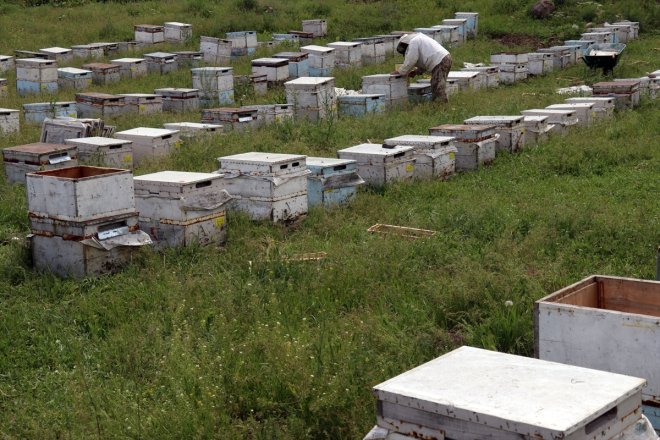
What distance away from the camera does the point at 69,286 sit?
25.6ft

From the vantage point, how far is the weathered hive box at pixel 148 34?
2319cm

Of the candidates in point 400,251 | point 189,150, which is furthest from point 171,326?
point 189,150

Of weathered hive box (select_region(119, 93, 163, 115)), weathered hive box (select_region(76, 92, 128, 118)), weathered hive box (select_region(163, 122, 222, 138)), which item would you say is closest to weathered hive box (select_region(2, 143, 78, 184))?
weathered hive box (select_region(163, 122, 222, 138))


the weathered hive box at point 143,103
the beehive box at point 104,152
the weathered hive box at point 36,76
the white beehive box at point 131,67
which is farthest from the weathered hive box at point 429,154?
the white beehive box at point 131,67

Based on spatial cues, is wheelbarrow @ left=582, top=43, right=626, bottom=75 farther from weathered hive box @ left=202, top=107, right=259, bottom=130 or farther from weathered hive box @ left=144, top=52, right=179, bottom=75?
weathered hive box @ left=144, top=52, right=179, bottom=75

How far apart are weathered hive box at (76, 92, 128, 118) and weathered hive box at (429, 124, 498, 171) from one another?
5.52 meters

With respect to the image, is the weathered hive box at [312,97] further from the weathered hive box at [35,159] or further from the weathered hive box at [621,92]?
the weathered hive box at [35,159]

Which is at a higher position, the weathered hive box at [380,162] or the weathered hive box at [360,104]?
the weathered hive box at [360,104]

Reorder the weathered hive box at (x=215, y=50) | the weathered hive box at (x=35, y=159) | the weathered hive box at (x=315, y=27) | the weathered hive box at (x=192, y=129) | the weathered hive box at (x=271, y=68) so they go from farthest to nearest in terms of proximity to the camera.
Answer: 1. the weathered hive box at (x=315, y=27)
2. the weathered hive box at (x=215, y=50)
3. the weathered hive box at (x=271, y=68)
4. the weathered hive box at (x=192, y=129)
5. the weathered hive box at (x=35, y=159)

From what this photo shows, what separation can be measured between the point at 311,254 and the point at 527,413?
4949 mm

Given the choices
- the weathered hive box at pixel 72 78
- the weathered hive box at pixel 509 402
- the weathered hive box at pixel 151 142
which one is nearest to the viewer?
the weathered hive box at pixel 509 402

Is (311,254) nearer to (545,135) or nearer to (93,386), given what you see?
(93,386)

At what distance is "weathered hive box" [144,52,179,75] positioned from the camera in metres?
19.8

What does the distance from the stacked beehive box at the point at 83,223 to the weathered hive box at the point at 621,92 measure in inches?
373
